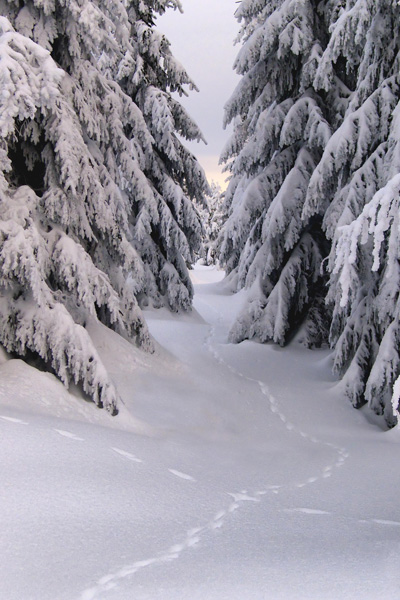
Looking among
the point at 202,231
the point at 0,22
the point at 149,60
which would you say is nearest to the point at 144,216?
the point at 202,231

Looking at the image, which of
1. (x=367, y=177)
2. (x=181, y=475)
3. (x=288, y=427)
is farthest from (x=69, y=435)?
(x=367, y=177)

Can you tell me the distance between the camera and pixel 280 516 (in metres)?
4.29

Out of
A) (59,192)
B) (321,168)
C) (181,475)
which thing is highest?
(321,168)

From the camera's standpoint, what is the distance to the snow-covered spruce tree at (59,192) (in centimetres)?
637

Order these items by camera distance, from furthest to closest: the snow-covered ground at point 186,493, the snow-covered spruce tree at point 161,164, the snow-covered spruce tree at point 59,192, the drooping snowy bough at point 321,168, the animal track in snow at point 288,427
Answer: the snow-covered spruce tree at point 161,164
the drooping snowy bough at point 321,168
the snow-covered spruce tree at point 59,192
the animal track in snow at point 288,427
the snow-covered ground at point 186,493

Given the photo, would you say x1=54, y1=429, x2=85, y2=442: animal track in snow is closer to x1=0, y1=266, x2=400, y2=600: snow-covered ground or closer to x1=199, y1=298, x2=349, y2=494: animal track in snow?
x1=0, y1=266, x2=400, y2=600: snow-covered ground

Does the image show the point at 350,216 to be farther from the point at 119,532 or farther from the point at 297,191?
the point at 119,532

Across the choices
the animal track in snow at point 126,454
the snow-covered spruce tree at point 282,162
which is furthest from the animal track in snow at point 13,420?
the snow-covered spruce tree at point 282,162

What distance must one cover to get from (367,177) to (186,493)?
6628mm

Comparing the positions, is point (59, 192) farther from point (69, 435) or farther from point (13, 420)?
point (69, 435)

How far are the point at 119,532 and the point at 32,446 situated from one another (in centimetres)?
150

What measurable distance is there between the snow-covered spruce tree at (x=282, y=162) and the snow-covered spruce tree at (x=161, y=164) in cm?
346

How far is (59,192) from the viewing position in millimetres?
7398

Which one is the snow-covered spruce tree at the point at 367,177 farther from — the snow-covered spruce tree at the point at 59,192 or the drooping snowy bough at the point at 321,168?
the snow-covered spruce tree at the point at 59,192
